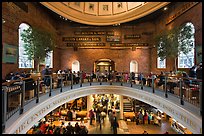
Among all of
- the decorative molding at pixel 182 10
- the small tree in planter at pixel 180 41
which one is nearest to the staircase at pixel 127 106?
the small tree in planter at pixel 180 41

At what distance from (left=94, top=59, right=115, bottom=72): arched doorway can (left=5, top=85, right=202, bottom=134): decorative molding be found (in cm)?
604

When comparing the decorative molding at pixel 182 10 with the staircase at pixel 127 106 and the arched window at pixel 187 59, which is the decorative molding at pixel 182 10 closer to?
the arched window at pixel 187 59

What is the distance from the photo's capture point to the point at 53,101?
230 inches

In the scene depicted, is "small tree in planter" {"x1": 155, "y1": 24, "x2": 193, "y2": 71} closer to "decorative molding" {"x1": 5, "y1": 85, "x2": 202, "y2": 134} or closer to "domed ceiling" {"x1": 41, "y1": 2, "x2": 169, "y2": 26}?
"decorative molding" {"x1": 5, "y1": 85, "x2": 202, "y2": 134}

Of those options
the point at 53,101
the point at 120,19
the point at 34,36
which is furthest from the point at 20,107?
the point at 120,19

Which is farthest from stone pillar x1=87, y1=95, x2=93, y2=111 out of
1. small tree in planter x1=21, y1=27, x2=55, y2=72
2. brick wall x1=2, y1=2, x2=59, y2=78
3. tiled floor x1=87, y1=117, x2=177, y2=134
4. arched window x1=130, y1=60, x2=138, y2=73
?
brick wall x1=2, y1=2, x2=59, y2=78

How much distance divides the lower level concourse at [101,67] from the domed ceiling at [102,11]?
92mm

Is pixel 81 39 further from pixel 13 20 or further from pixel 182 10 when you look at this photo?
pixel 182 10

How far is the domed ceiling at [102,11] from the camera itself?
12.7 meters

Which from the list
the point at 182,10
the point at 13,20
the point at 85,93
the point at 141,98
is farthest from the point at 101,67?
the point at 13,20

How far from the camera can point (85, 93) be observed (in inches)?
354

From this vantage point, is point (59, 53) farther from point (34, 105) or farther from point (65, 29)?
point (34, 105)

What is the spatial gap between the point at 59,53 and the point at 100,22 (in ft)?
17.8

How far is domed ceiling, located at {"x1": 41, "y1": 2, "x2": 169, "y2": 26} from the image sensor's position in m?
12.7
